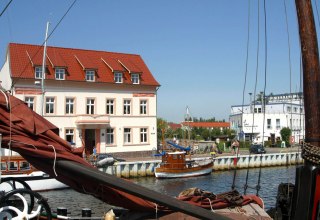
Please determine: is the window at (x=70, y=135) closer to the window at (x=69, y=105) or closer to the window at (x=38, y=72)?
→ the window at (x=69, y=105)

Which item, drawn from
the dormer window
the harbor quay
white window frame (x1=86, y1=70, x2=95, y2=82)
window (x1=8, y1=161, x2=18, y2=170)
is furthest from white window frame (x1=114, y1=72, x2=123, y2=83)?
window (x1=8, y1=161, x2=18, y2=170)

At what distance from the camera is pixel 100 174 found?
4219 mm

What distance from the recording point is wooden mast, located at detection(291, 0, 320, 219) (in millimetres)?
4898

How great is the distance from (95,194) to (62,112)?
3615cm

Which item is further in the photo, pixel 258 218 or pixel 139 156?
pixel 139 156

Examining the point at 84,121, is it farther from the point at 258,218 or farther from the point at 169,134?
the point at 169,134

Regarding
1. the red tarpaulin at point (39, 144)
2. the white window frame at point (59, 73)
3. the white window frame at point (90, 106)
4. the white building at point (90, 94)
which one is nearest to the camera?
the red tarpaulin at point (39, 144)

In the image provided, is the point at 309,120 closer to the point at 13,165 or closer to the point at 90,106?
the point at 13,165

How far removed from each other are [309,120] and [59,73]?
1472 inches

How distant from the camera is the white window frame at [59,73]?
133ft

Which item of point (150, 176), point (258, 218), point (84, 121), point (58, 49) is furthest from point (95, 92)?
point (258, 218)

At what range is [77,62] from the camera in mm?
43938

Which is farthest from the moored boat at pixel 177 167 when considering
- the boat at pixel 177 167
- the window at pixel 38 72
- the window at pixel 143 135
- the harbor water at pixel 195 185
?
the window at pixel 38 72

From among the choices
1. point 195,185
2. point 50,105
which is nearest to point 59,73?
point 50,105
